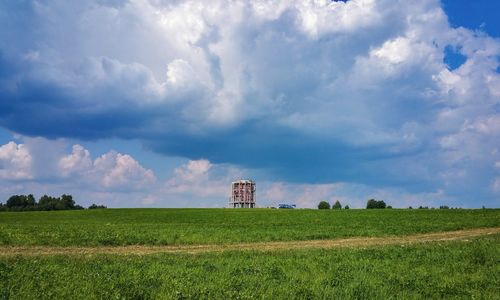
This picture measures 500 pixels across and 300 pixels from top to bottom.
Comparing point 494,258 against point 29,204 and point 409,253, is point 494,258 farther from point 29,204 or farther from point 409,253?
point 29,204

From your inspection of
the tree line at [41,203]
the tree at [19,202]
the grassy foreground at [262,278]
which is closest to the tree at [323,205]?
the tree line at [41,203]

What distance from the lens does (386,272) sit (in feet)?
60.1

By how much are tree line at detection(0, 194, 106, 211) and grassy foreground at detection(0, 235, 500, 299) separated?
6436 inches

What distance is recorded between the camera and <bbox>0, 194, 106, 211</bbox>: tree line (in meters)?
174

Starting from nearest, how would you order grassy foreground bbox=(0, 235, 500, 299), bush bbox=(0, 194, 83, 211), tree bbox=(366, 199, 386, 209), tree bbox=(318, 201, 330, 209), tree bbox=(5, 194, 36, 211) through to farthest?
grassy foreground bbox=(0, 235, 500, 299) → tree bbox=(366, 199, 386, 209) → tree bbox=(318, 201, 330, 209) → bush bbox=(0, 194, 83, 211) → tree bbox=(5, 194, 36, 211)

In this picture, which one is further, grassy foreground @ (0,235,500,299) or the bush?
the bush

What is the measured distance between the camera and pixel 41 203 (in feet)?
603

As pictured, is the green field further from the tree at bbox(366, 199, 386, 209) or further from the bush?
the bush

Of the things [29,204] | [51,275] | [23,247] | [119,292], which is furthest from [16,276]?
[29,204]

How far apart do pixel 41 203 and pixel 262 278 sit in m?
189

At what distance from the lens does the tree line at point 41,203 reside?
174m

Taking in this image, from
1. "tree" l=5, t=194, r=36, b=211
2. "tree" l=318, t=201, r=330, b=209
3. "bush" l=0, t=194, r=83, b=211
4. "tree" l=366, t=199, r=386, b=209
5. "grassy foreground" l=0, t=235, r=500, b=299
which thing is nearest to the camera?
"grassy foreground" l=0, t=235, r=500, b=299

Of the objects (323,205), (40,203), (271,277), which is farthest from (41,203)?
(271,277)

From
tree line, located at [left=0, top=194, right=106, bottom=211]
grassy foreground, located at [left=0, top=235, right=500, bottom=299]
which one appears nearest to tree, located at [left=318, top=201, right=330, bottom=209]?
tree line, located at [left=0, top=194, right=106, bottom=211]
